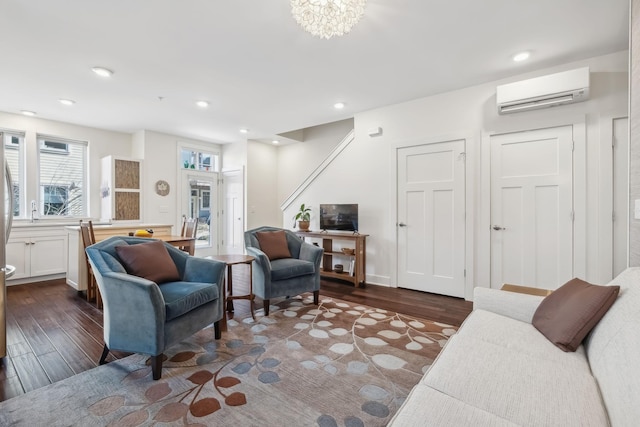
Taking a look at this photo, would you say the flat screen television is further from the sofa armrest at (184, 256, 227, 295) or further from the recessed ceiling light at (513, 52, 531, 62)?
the recessed ceiling light at (513, 52, 531, 62)

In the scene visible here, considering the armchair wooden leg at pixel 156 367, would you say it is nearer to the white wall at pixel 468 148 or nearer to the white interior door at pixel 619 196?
the white wall at pixel 468 148

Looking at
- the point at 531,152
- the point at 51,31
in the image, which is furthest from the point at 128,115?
the point at 531,152

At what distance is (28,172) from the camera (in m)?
4.60

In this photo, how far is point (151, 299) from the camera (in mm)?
1864

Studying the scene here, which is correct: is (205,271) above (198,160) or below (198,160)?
below

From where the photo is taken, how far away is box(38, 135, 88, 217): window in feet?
→ 15.8

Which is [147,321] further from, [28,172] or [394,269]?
[28,172]

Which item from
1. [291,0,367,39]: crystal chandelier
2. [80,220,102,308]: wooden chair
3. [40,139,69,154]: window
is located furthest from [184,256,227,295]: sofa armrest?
[40,139,69,154]: window

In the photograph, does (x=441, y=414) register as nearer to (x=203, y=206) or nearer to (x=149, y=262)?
(x=149, y=262)

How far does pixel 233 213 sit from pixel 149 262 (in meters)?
4.20

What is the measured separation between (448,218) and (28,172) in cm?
622

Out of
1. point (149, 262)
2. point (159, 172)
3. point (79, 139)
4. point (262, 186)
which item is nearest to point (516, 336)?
point (149, 262)

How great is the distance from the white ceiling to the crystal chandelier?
0.34m

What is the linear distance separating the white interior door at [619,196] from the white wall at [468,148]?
0.11 m
